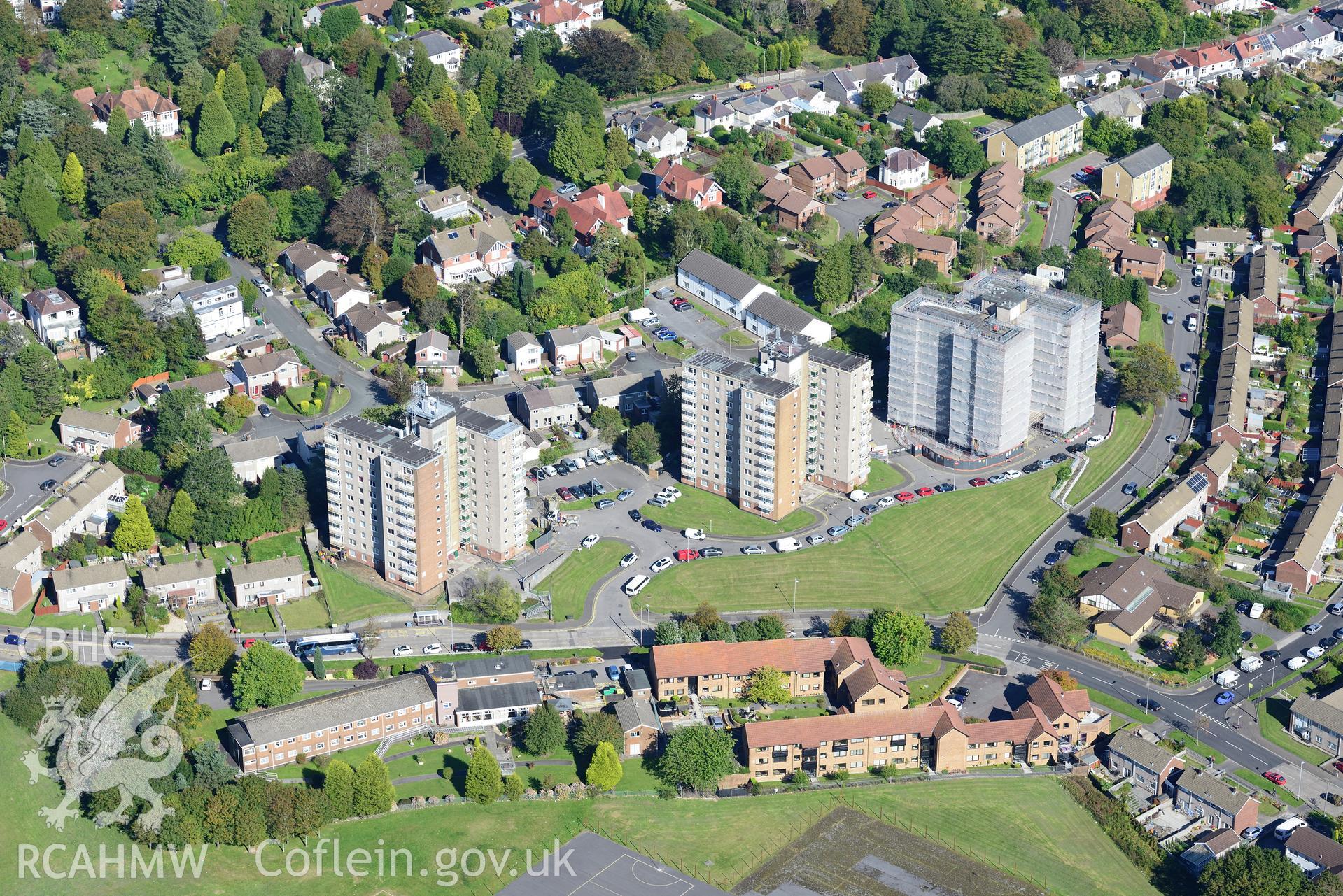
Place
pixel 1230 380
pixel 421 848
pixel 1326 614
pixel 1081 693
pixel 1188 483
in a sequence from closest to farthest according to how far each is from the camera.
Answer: pixel 421 848, pixel 1081 693, pixel 1326 614, pixel 1188 483, pixel 1230 380

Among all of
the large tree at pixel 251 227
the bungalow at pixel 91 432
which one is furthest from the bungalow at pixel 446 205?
the bungalow at pixel 91 432

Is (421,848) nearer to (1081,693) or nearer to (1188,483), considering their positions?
(1081,693)

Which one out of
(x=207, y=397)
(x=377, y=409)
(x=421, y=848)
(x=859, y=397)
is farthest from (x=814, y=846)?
(x=207, y=397)

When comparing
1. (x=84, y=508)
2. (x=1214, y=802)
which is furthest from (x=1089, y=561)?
(x=84, y=508)

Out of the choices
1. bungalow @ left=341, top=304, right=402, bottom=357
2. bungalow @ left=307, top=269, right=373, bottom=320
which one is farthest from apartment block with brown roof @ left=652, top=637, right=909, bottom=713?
bungalow @ left=307, top=269, right=373, bottom=320

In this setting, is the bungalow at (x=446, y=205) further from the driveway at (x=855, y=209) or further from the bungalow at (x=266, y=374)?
the driveway at (x=855, y=209)

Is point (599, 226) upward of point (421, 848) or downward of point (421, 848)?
upward

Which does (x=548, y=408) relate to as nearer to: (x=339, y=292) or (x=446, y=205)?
(x=339, y=292)
